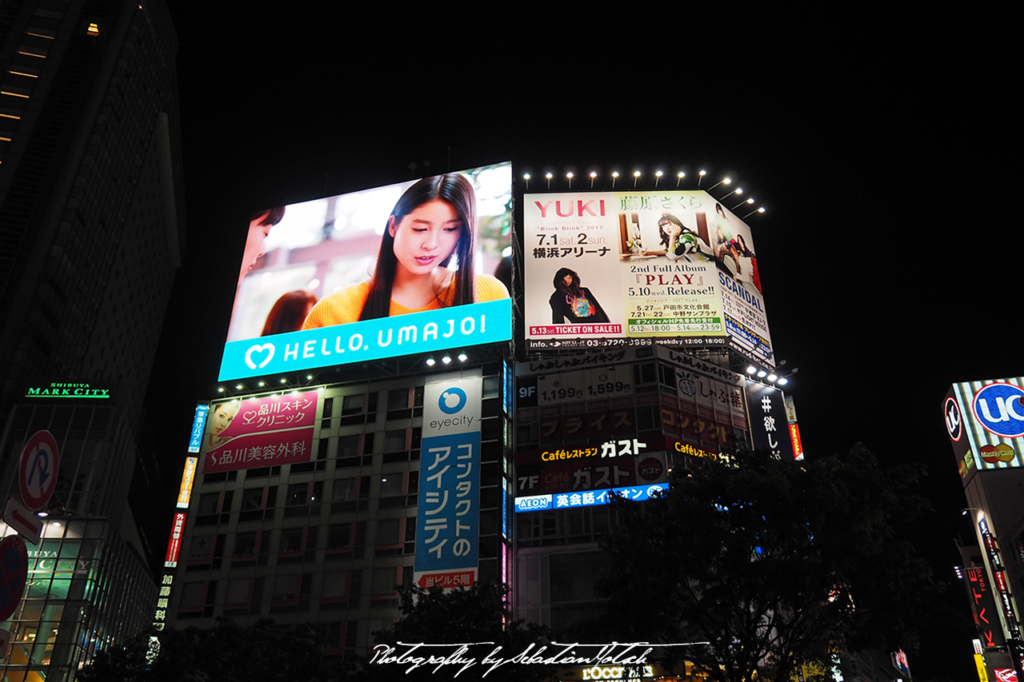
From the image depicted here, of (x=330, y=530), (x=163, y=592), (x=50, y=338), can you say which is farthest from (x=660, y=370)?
(x=50, y=338)

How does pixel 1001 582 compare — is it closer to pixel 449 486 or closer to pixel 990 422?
pixel 990 422

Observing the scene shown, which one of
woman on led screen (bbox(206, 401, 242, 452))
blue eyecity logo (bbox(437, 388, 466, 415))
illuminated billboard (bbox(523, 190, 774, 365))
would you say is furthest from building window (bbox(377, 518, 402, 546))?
illuminated billboard (bbox(523, 190, 774, 365))

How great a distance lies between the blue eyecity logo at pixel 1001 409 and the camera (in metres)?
53.6

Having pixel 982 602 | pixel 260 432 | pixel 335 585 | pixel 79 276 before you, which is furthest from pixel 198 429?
pixel 982 602

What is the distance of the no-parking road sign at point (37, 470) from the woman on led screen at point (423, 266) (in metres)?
36.8

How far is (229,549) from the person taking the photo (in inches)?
1860

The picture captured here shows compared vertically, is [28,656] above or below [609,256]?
below

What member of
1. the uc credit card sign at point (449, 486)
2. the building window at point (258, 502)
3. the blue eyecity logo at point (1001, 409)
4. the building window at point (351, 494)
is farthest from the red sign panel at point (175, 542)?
the blue eyecity logo at point (1001, 409)

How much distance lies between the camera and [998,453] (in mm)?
53344

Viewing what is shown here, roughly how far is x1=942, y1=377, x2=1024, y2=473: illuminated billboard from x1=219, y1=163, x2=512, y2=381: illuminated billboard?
33583 millimetres

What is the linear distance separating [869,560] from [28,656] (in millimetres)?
43186

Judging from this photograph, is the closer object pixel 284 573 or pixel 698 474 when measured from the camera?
pixel 698 474

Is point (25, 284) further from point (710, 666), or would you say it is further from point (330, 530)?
point (710, 666)

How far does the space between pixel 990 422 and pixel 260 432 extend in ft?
164
